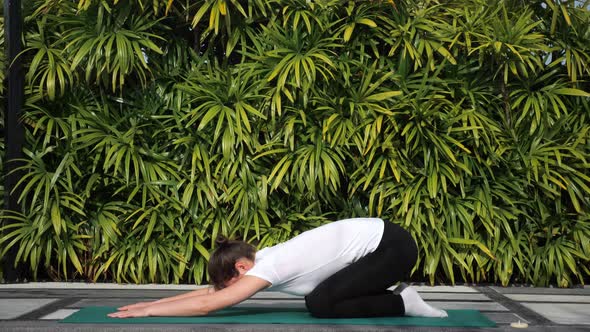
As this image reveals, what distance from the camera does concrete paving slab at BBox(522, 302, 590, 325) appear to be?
12.2ft

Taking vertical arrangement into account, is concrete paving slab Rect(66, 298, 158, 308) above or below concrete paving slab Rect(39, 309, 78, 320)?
above

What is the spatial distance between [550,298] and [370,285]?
5.07 ft

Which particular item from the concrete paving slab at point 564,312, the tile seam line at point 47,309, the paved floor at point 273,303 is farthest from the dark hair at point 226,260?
the concrete paving slab at point 564,312

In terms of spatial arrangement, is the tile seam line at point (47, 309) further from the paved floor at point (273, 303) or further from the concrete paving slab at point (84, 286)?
the concrete paving slab at point (84, 286)

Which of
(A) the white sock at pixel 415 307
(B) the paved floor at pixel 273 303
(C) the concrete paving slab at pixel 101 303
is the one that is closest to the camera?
(B) the paved floor at pixel 273 303

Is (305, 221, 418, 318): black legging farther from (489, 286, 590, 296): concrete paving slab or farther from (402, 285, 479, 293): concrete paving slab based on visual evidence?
(489, 286, 590, 296): concrete paving slab

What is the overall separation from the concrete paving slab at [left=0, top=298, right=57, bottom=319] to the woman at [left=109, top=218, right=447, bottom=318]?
1.72 feet

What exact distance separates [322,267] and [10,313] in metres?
1.56

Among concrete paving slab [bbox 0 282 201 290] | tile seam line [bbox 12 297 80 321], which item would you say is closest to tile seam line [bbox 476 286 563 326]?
concrete paving slab [bbox 0 282 201 290]

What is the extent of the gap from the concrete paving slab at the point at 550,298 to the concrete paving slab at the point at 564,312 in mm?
168

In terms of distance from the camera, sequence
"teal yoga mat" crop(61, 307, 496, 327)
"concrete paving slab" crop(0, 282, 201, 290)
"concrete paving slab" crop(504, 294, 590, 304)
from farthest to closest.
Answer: "concrete paving slab" crop(0, 282, 201, 290), "concrete paving slab" crop(504, 294, 590, 304), "teal yoga mat" crop(61, 307, 496, 327)

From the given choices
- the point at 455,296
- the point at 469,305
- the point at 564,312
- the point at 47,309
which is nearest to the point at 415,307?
the point at 469,305

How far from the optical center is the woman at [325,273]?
3.29 m

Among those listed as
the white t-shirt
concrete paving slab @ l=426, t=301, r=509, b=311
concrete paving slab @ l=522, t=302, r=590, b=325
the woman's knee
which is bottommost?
concrete paving slab @ l=522, t=302, r=590, b=325
